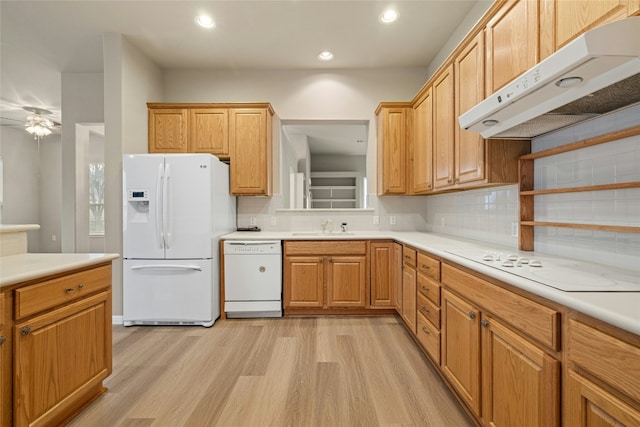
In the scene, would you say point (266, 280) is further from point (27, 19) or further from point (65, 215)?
point (27, 19)

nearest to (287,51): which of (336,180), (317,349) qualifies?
(336,180)

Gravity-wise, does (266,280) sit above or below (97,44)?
below

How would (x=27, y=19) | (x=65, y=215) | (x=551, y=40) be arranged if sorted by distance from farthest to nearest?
(x=65, y=215) < (x=27, y=19) < (x=551, y=40)

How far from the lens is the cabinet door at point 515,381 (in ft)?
3.24

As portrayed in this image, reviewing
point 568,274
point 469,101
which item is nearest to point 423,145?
point 469,101

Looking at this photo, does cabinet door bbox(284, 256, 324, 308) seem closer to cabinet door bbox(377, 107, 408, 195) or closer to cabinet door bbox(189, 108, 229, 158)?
cabinet door bbox(377, 107, 408, 195)

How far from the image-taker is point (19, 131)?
19.2ft

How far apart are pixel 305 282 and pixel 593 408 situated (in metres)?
2.46

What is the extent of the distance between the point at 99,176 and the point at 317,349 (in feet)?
18.8

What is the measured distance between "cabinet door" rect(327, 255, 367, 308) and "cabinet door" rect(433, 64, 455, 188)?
124 centimetres

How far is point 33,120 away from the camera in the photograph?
443cm

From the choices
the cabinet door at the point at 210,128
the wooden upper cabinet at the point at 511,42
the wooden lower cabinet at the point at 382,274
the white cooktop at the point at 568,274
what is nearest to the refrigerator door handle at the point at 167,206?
the cabinet door at the point at 210,128

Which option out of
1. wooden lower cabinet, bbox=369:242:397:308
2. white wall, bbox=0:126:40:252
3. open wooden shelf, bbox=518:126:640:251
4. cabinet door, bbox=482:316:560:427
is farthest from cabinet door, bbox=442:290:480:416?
white wall, bbox=0:126:40:252

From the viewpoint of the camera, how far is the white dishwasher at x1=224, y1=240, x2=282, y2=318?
308 centimetres
